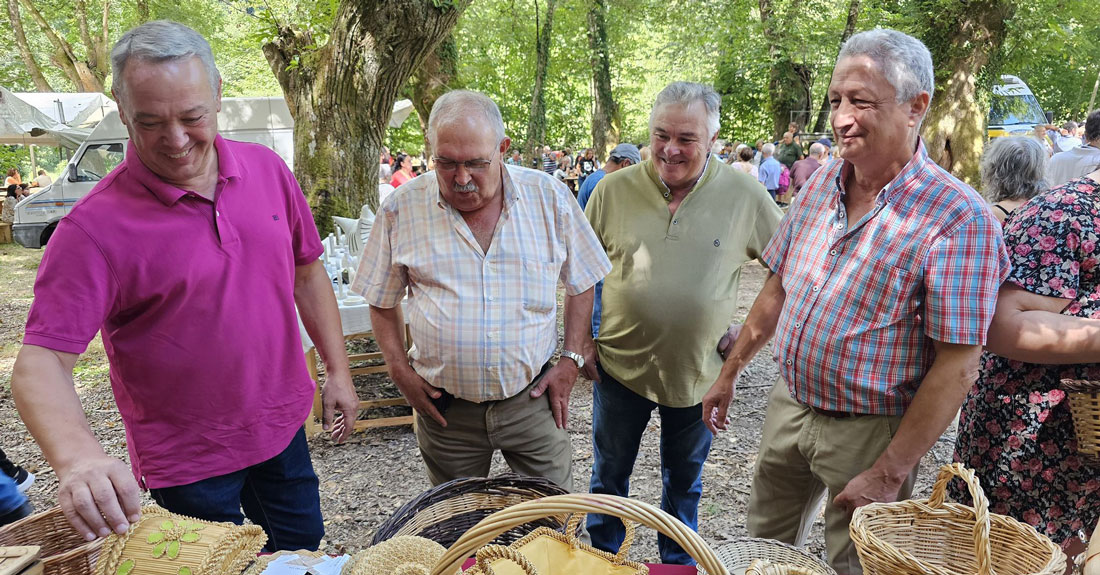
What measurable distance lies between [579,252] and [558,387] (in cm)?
47

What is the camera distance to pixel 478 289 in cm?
211

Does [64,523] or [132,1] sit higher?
[132,1]

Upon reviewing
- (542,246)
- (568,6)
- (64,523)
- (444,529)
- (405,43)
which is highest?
(568,6)

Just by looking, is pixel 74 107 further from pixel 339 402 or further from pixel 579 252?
pixel 579 252

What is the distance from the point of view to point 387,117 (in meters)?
6.25

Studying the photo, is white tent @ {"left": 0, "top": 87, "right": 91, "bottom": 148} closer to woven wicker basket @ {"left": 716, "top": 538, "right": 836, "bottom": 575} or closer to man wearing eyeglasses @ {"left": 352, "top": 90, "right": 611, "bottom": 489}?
man wearing eyeglasses @ {"left": 352, "top": 90, "right": 611, "bottom": 489}

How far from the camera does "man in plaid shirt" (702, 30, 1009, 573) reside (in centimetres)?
159

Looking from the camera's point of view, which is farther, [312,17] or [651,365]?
[312,17]

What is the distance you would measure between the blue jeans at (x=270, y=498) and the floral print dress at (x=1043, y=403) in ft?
6.36

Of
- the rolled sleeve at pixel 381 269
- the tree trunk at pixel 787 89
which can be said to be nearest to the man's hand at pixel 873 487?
the rolled sleeve at pixel 381 269

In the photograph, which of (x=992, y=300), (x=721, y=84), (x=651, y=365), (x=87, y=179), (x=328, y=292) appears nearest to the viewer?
(x=992, y=300)

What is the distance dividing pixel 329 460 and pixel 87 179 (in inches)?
426

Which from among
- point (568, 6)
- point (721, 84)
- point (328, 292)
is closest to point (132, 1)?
point (568, 6)

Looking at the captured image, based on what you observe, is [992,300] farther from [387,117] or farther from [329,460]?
[387,117]
